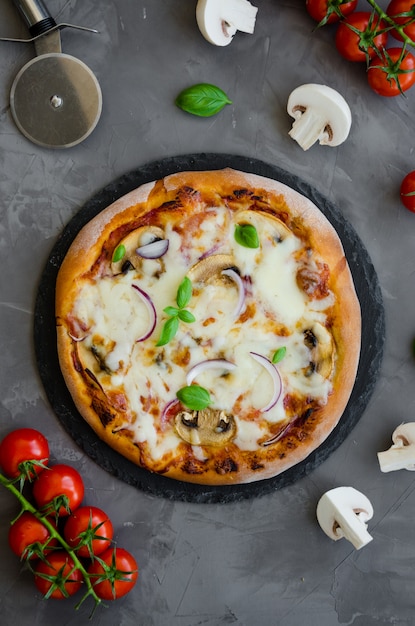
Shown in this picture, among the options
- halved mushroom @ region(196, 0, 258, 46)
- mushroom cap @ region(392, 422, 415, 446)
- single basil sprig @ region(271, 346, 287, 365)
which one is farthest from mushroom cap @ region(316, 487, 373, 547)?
halved mushroom @ region(196, 0, 258, 46)

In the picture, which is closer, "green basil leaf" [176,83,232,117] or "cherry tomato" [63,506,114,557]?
"cherry tomato" [63,506,114,557]

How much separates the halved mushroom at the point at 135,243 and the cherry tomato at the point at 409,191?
0.97 meters

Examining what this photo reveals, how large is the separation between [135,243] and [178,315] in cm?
31

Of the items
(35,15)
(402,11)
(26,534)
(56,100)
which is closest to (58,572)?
(26,534)

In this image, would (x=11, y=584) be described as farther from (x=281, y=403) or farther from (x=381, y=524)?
(x=381, y=524)

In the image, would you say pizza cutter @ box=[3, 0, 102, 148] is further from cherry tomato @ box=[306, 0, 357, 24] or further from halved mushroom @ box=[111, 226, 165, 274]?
cherry tomato @ box=[306, 0, 357, 24]

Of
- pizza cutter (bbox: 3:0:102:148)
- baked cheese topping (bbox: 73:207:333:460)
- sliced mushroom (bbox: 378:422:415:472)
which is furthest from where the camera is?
sliced mushroom (bbox: 378:422:415:472)

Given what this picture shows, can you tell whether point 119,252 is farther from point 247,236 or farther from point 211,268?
point 247,236

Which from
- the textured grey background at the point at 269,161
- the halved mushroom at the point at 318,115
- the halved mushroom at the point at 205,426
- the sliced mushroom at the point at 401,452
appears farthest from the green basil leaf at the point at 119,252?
the sliced mushroom at the point at 401,452

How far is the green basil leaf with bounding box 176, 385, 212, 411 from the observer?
252cm

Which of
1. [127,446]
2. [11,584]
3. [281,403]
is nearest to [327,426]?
[281,403]

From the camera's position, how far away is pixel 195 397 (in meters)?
2.52

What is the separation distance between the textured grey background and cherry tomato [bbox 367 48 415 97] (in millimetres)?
83

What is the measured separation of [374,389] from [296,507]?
550 millimetres
